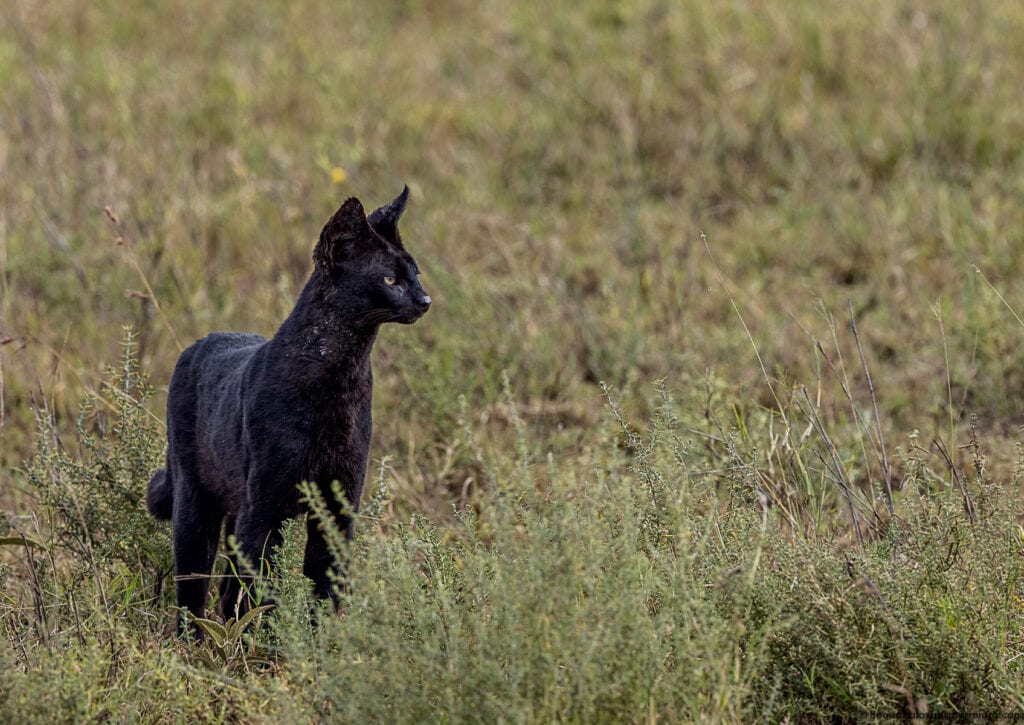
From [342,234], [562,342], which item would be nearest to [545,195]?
[562,342]

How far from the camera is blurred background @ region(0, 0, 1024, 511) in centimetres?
544

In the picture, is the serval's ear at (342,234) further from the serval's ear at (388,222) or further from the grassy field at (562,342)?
the grassy field at (562,342)

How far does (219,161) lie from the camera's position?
7707 mm

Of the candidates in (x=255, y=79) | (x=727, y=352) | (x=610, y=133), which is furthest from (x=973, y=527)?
(x=255, y=79)

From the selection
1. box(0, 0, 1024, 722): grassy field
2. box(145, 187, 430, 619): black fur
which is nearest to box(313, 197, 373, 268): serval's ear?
box(145, 187, 430, 619): black fur

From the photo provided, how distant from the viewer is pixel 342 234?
327 cm

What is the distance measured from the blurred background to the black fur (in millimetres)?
1100

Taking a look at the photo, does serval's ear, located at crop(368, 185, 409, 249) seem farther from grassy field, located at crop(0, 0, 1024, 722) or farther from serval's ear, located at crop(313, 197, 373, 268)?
grassy field, located at crop(0, 0, 1024, 722)

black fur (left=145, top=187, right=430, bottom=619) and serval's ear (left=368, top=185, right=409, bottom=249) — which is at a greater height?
serval's ear (left=368, top=185, right=409, bottom=249)

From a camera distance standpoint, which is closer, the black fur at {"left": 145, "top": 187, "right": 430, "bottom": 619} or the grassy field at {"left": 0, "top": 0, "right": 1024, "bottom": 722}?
the grassy field at {"left": 0, "top": 0, "right": 1024, "bottom": 722}

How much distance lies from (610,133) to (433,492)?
13.0ft

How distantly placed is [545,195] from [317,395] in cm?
455

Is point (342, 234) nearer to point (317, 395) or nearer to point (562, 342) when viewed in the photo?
point (317, 395)

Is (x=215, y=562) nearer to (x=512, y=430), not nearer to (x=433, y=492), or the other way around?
(x=433, y=492)
